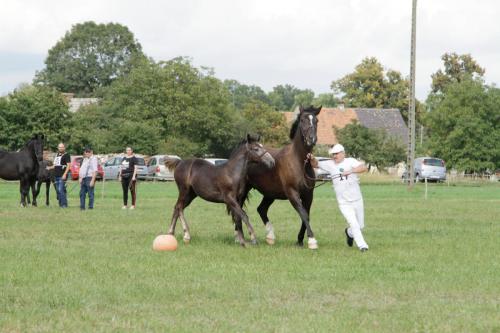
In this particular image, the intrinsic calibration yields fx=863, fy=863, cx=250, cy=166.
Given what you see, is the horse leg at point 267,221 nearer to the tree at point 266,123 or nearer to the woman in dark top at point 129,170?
the woman in dark top at point 129,170

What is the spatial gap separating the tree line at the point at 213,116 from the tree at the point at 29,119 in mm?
71

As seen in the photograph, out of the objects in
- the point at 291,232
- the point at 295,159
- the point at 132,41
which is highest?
the point at 132,41

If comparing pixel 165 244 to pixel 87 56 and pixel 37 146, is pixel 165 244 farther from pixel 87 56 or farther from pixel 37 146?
pixel 87 56

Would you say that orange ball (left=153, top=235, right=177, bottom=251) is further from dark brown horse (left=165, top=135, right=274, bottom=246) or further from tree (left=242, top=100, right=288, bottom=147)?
tree (left=242, top=100, right=288, bottom=147)

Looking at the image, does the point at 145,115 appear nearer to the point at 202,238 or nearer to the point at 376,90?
the point at 376,90

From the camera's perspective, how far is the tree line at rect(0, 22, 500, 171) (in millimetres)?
62188

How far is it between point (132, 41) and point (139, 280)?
359 ft

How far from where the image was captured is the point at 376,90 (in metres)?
102

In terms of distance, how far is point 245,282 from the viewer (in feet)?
35.2

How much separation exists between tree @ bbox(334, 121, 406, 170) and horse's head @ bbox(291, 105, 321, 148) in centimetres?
5342

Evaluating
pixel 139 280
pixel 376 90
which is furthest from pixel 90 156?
pixel 376 90

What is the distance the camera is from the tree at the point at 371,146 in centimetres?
6769

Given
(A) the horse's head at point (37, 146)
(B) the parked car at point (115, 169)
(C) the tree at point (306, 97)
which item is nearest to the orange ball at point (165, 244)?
(A) the horse's head at point (37, 146)

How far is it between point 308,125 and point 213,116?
58.9m
